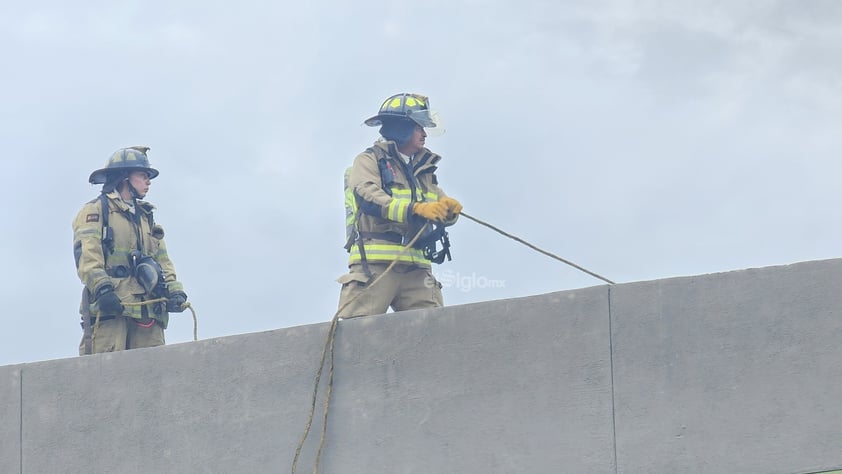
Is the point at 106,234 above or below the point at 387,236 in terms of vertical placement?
above

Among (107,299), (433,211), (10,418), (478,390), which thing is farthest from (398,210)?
(10,418)

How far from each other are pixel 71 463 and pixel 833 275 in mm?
4080

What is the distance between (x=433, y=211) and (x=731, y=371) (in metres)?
1.93

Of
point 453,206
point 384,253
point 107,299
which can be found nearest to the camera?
point 453,206

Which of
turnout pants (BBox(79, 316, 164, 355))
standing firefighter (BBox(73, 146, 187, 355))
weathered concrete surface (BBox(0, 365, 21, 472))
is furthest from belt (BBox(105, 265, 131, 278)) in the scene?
weathered concrete surface (BBox(0, 365, 21, 472))

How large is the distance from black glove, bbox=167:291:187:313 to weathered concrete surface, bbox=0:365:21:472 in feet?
3.84

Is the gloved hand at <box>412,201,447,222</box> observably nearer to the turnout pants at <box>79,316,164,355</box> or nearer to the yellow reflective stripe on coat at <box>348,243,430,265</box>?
the yellow reflective stripe on coat at <box>348,243,430,265</box>

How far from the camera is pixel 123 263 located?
28.6ft

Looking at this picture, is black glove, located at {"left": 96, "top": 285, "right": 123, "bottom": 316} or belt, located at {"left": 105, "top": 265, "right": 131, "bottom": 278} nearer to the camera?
black glove, located at {"left": 96, "top": 285, "right": 123, "bottom": 316}

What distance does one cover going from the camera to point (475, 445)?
646 centimetres

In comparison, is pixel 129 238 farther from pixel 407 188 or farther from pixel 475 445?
pixel 475 445

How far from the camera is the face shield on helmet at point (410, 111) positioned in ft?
26.3

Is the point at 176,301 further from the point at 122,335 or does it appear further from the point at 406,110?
the point at 406,110

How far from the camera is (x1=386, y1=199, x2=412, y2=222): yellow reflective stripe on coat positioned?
7410 millimetres
